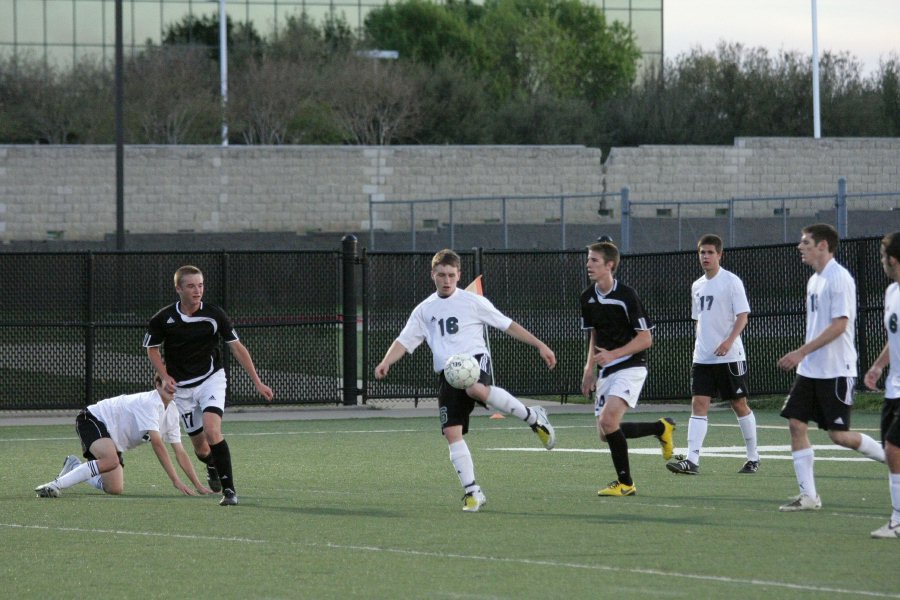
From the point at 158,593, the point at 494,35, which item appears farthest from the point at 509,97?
the point at 158,593

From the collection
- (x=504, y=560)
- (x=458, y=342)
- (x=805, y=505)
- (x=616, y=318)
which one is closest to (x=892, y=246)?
(x=805, y=505)

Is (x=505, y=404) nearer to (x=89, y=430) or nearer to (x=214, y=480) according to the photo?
(x=214, y=480)

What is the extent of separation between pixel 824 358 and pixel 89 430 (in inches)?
230

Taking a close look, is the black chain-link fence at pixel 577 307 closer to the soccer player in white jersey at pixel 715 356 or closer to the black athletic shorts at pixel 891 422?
the soccer player in white jersey at pixel 715 356

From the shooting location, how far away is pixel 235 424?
61.0 feet

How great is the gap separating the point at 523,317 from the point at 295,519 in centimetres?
1130

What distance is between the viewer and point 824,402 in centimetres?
985

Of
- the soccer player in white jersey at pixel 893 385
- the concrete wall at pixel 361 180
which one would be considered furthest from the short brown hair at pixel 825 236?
the concrete wall at pixel 361 180

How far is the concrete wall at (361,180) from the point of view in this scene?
43.7m

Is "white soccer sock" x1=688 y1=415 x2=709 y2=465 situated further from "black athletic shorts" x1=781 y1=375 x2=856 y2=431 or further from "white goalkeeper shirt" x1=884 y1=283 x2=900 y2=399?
"white goalkeeper shirt" x1=884 y1=283 x2=900 y2=399

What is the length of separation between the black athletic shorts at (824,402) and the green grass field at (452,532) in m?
0.64

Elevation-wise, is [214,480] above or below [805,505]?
below

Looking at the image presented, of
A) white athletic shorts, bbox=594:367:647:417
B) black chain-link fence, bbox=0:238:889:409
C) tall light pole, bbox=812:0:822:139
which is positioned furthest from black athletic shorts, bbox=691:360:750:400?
tall light pole, bbox=812:0:822:139

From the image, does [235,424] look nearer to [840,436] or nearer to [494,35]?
[840,436]
